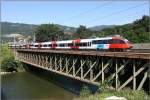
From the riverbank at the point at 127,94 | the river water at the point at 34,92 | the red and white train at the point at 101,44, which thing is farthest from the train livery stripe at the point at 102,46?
the riverbank at the point at 127,94

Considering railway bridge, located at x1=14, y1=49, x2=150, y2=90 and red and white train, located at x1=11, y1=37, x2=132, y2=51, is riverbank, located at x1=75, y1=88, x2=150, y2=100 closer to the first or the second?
railway bridge, located at x1=14, y1=49, x2=150, y2=90

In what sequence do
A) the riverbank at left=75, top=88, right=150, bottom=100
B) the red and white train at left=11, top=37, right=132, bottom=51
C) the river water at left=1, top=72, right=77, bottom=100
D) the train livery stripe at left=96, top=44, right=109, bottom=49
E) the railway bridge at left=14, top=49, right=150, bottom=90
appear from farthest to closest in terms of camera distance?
the train livery stripe at left=96, top=44, right=109, bottom=49 → the river water at left=1, top=72, right=77, bottom=100 → the red and white train at left=11, top=37, right=132, bottom=51 → the railway bridge at left=14, top=49, right=150, bottom=90 → the riverbank at left=75, top=88, right=150, bottom=100

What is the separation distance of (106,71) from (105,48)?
972 centimetres

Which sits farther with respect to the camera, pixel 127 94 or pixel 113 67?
pixel 113 67

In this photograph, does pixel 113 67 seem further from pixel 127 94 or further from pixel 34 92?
pixel 34 92

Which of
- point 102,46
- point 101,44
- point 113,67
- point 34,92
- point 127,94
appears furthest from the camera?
point 34,92

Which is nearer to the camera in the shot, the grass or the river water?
the grass

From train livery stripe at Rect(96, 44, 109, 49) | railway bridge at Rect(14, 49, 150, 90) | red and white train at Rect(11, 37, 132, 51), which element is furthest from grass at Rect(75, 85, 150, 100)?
train livery stripe at Rect(96, 44, 109, 49)

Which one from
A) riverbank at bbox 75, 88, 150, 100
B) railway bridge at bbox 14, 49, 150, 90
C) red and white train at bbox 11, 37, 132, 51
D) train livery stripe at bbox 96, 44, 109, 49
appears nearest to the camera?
riverbank at bbox 75, 88, 150, 100

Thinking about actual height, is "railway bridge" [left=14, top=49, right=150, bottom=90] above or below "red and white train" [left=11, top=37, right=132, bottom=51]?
below

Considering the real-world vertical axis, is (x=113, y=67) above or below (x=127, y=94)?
above

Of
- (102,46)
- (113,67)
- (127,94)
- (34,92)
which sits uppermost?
(102,46)

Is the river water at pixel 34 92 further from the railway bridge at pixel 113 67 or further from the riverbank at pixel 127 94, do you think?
the riverbank at pixel 127 94

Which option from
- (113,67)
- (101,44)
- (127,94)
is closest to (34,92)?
(101,44)
